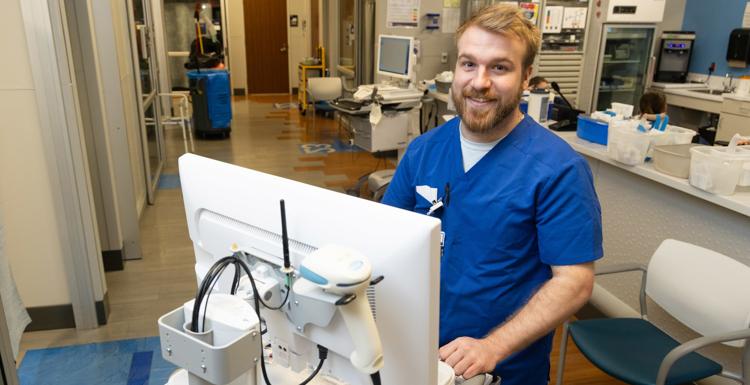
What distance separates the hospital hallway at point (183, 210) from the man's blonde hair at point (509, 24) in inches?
65.6

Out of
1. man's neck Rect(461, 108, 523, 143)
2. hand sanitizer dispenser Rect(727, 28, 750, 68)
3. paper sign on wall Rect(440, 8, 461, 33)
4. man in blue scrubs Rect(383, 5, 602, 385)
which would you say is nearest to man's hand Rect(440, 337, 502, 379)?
man in blue scrubs Rect(383, 5, 602, 385)

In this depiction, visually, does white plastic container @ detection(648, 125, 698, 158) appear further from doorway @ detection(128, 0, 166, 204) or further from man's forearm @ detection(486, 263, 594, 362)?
doorway @ detection(128, 0, 166, 204)

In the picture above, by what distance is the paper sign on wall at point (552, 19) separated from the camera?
5328 millimetres

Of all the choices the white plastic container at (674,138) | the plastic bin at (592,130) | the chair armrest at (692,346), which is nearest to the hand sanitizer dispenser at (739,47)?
the plastic bin at (592,130)

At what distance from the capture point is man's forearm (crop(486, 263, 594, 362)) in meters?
Answer: 1.13

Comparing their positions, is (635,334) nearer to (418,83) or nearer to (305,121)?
(418,83)

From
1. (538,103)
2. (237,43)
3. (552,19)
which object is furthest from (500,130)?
(237,43)

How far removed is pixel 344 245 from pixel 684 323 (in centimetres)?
163

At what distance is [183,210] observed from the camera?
4.27m

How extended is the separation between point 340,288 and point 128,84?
3702 mm

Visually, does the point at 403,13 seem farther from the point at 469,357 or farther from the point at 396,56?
the point at 469,357

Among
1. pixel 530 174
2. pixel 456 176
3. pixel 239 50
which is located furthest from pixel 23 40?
pixel 239 50

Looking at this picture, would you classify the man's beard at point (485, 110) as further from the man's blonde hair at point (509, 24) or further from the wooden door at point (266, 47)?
the wooden door at point (266, 47)

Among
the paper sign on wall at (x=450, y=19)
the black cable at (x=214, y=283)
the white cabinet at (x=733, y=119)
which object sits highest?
the paper sign on wall at (x=450, y=19)
